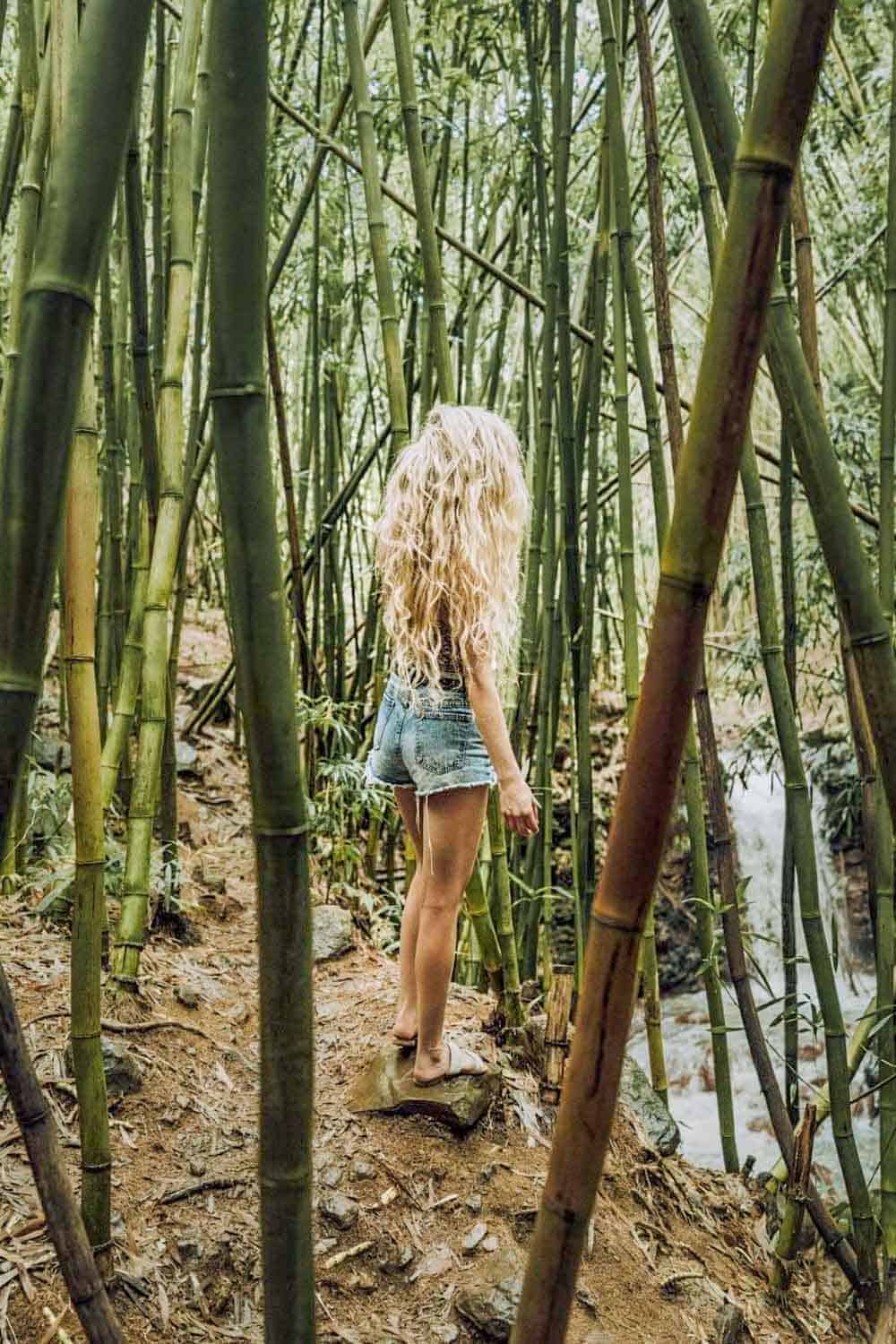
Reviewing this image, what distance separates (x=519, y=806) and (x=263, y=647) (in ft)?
3.12

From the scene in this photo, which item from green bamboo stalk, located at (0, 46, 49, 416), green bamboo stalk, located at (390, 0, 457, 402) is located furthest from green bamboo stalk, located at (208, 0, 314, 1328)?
green bamboo stalk, located at (390, 0, 457, 402)

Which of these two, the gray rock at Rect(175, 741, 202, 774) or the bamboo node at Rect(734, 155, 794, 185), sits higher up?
the bamboo node at Rect(734, 155, 794, 185)

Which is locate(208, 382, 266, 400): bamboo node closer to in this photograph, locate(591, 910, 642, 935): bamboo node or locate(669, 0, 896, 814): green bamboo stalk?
locate(591, 910, 642, 935): bamboo node

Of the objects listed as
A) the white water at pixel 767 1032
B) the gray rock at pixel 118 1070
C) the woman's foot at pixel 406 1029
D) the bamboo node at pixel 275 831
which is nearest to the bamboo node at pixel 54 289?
the bamboo node at pixel 275 831

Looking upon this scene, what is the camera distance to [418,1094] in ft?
5.04

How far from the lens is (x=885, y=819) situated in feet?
4.56

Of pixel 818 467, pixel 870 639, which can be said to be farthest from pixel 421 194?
pixel 870 639

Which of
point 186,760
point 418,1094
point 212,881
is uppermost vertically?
point 186,760

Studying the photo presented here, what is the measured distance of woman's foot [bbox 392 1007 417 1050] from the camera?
5.31 ft

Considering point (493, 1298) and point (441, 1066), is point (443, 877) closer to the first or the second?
point (441, 1066)

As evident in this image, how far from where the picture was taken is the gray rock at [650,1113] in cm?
179

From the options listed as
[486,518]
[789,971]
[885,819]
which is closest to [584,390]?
[486,518]

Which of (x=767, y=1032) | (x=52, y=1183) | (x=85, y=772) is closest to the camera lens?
(x=52, y=1183)

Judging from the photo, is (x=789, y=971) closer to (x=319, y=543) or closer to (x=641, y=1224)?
(x=641, y=1224)
